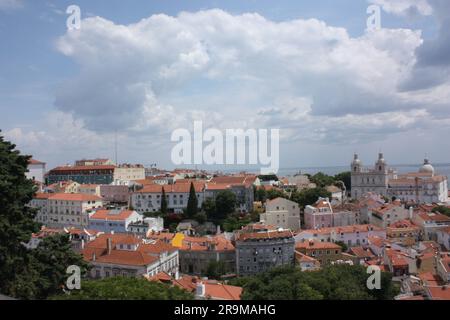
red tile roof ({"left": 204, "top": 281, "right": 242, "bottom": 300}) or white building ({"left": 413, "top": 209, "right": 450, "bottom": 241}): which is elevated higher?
white building ({"left": 413, "top": 209, "right": 450, "bottom": 241})

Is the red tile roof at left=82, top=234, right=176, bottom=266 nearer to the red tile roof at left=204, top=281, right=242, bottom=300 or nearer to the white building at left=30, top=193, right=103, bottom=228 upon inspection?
the red tile roof at left=204, top=281, right=242, bottom=300

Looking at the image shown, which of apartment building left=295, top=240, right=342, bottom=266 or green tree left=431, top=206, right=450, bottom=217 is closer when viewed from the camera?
apartment building left=295, top=240, right=342, bottom=266

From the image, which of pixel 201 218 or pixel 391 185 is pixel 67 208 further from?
pixel 391 185

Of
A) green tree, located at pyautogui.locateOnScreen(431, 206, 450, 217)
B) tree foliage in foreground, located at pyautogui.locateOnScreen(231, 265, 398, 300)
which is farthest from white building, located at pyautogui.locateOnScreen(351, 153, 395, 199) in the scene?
tree foliage in foreground, located at pyautogui.locateOnScreen(231, 265, 398, 300)

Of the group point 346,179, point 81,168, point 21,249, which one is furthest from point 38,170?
point 21,249

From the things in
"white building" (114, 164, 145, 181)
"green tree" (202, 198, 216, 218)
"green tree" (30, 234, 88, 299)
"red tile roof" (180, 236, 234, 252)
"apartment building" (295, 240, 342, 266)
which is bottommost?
"apartment building" (295, 240, 342, 266)

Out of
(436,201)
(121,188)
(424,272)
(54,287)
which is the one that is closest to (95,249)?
(54,287)

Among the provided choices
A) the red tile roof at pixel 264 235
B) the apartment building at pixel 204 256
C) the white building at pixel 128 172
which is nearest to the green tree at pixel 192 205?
the apartment building at pixel 204 256
